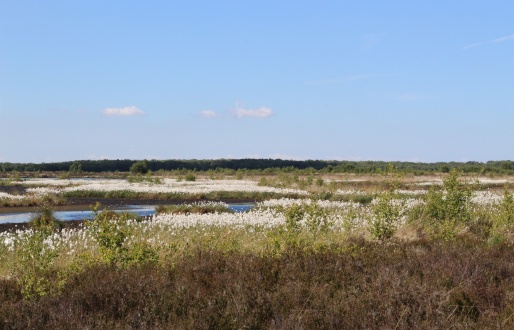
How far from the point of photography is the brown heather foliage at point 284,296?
612cm

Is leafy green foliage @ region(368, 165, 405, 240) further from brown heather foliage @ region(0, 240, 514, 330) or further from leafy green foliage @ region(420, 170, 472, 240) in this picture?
brown heather foliage @ region(0, 240, 514, 330)

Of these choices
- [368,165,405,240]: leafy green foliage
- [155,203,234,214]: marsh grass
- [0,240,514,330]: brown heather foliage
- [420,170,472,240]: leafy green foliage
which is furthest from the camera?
[155,203,234,214]: marsh grass

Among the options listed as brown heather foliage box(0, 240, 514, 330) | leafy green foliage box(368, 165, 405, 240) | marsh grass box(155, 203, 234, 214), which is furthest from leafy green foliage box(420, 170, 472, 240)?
marsh grass box(155, 203, 234, 214)

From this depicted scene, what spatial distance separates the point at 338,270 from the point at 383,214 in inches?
256

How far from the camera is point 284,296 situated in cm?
703

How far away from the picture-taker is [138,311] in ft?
21.3

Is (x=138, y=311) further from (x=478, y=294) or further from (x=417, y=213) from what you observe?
(x=417, y=213)

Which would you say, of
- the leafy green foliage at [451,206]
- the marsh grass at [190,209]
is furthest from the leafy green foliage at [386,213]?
the marsh grass at [190,209]

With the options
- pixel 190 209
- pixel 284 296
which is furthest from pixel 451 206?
pixel 190 209

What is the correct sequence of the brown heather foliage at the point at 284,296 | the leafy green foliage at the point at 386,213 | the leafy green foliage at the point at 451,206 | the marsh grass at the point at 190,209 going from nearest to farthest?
1. the brown heather foliage at the point at 284,296
2. the leafy green foliage at the point at 386,213
3. the leafy green foliage at the point at 451,206
4. the marsh grass at the point at 190,209

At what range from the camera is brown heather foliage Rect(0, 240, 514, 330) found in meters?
6.12

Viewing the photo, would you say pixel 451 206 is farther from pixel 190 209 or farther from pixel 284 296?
pixel 190 209

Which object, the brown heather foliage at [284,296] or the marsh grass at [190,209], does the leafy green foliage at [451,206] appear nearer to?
the brown heather foliage at [284,296]

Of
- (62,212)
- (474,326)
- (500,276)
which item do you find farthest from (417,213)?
(62,212)
